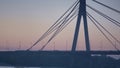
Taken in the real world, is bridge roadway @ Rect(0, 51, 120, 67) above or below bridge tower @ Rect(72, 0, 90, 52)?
below

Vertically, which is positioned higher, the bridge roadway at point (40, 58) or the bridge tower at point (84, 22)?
the bridge tower at point (84, 22)

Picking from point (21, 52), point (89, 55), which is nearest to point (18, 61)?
point (21, 52)

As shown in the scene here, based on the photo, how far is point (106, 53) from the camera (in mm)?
56719

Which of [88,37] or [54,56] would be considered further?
[54,56]

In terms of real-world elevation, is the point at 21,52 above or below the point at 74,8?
below

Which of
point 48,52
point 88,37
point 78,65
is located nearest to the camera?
point 88,37

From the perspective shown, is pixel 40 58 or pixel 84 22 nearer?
pixel 84 22

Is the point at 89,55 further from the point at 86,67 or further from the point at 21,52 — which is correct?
the point at 21,52

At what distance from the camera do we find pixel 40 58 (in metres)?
55.4

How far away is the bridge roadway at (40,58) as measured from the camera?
5383 centimetres

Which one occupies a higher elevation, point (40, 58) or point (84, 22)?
point (84, 22)

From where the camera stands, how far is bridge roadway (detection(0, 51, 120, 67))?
177ft

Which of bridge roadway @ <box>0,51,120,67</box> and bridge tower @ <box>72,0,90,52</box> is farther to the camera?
bridge roadway @ <box>0,51,120,67</box>

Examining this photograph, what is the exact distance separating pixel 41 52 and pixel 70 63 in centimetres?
387
